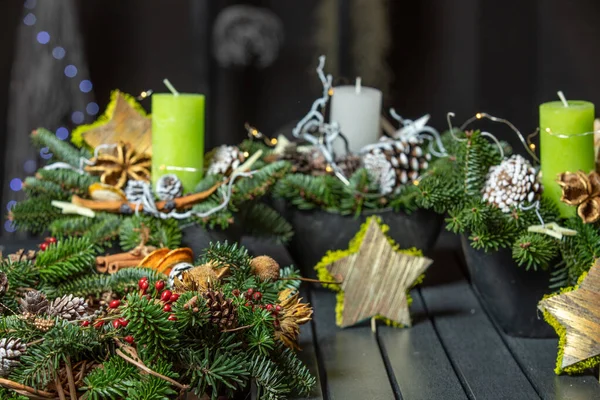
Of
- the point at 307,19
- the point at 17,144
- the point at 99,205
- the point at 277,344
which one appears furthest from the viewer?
the point at 307,19

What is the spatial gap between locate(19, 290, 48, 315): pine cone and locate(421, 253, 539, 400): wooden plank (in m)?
0.41

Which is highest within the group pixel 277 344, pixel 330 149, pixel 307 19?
pixel 307 19

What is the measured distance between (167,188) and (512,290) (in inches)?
17.0

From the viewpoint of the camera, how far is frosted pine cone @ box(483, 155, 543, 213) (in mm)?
964

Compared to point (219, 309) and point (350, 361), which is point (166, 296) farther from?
point (350, 361)

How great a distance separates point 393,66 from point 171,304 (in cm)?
118

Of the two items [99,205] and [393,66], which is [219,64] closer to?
[393,66]

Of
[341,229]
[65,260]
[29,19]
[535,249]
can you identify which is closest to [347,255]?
[341,229]

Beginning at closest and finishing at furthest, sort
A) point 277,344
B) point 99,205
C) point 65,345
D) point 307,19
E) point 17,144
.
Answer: point 65,345 → point 277,344 → point 99,205 → point 17,144 → point 307,19

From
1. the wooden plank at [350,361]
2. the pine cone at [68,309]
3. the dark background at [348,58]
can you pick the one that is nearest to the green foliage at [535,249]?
the wooden plank at [350,361]

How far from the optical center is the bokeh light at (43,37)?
1731 mm

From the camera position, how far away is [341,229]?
1.11 metres

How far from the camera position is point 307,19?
1.85m

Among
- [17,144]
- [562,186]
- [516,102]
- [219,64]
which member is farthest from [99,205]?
[516,102]
